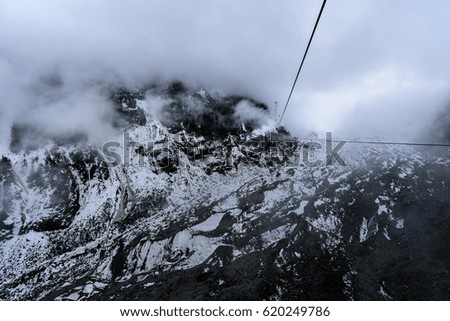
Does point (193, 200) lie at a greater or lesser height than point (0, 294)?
greater

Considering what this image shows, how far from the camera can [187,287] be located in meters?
105

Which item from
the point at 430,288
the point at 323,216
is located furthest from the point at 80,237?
the point at 430,288

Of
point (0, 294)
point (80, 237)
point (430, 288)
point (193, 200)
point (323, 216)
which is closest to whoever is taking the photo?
point (430, 288)

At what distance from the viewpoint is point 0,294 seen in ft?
438

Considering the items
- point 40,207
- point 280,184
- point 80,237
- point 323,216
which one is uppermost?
point 280,184

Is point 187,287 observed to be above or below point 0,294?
above

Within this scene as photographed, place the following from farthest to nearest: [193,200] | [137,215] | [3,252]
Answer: [193,200] → [137,215] → [3,252]

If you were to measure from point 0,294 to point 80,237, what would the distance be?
43.8m

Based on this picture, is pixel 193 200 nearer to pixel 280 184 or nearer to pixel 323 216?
pixel 280 184

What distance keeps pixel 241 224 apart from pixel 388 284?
217ft
